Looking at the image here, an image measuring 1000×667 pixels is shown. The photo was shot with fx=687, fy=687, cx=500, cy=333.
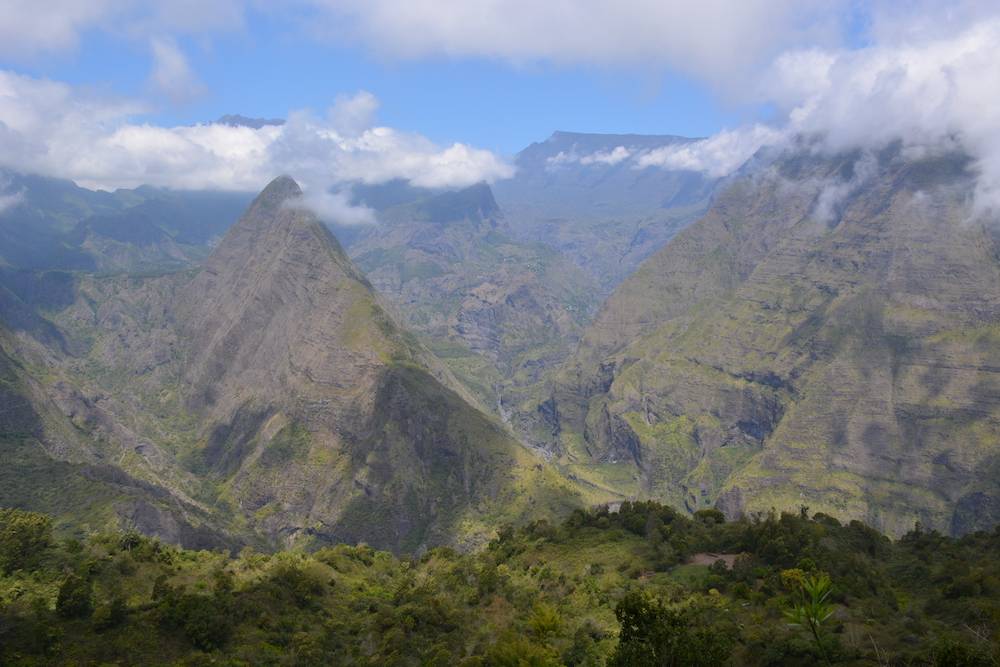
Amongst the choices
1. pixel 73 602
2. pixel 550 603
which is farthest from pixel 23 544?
pixel 550 603

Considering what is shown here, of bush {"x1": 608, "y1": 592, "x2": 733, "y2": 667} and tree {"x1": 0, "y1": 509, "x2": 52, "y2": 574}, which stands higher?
bush {"x1": 608, "y1": 592, "x2": 733, "y2": 667}

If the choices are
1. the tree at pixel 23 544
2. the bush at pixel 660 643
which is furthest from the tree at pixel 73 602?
the bush at pixel 660 643

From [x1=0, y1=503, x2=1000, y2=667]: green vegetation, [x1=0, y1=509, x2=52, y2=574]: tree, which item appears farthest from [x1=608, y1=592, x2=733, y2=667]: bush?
[x1=0, y1=509, x2=52, y2=574]: tree

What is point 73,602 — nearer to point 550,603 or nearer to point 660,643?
point 550,603

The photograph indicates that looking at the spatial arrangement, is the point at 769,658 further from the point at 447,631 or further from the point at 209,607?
the point at 209,607

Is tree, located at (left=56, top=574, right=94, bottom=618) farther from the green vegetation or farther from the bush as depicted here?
the bush

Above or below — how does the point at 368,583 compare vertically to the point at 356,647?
below

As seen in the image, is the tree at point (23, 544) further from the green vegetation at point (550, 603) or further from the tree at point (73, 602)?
the tree at point (73, 602)

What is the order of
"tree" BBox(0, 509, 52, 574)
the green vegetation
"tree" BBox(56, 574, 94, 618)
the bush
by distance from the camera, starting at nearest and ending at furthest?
the bush → the green vegetation → "tree" BBox(56, 574, 94, 618) → "tree" BBox(0, 509, 52, 574)

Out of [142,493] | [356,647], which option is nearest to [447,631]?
[356,647]
